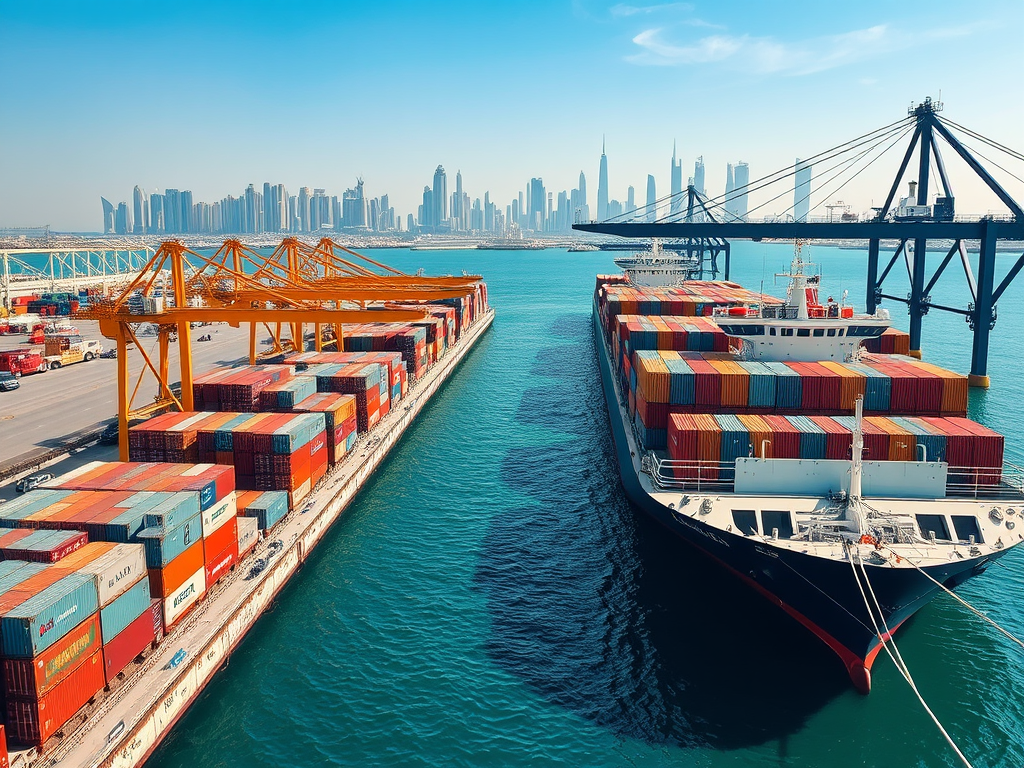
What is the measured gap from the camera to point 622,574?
25.8 metres

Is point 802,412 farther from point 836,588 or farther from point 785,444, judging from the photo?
point 836,588

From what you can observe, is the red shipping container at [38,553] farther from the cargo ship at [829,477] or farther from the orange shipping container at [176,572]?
the cargo ship at [829,477]

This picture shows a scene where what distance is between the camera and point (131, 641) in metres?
16.8

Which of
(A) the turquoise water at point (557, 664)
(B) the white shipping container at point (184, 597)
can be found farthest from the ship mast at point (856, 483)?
(B) the white shipping container at point (184, 597)

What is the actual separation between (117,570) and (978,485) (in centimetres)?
2411

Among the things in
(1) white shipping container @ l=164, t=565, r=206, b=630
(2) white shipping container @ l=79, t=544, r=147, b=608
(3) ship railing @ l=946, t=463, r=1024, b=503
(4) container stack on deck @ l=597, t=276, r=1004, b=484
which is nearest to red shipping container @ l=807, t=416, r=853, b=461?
(4) container stack on deck @ l=597, t=276, r=1004, b=484

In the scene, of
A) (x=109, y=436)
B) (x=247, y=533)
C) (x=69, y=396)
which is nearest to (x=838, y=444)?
(x=247, y=533)

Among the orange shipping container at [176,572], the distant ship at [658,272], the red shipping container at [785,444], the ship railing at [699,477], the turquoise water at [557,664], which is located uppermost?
the distant ship at [658,272]

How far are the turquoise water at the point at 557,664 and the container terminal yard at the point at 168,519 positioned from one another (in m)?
1.72

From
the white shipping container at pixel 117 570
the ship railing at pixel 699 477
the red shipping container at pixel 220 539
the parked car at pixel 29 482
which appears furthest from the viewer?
the parked car at pixel 29 482

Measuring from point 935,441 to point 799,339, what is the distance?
9.64 m

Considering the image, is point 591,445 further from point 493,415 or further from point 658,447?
point 658,447

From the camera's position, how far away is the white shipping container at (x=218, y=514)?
810 inches

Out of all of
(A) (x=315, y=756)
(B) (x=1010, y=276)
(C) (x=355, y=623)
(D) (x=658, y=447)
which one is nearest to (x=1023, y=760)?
(D) (x=658, y=447)
